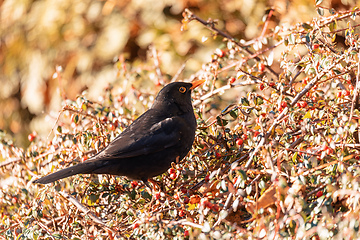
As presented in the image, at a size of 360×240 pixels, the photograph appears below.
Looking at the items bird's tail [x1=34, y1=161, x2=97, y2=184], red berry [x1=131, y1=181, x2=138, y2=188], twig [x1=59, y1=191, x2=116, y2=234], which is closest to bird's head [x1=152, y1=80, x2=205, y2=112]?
red berry [x1=131, y1=181, x2=138, y2=188]

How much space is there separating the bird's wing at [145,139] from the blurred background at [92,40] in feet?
3.62

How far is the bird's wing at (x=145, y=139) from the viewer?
125 inches

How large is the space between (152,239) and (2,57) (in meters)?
5.83

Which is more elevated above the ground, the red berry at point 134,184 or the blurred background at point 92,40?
the blurred background at point 92,40

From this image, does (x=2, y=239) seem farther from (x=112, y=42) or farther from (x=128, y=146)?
(x=112, y=42)

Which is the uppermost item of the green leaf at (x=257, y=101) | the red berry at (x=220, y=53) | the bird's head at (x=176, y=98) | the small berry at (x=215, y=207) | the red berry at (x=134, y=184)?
the red berry at (x=220, y=53)

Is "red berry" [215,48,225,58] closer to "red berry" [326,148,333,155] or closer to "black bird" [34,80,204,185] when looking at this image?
"black bird" [34,80,204,185]

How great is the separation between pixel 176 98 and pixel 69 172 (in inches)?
45.7

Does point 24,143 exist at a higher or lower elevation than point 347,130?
lower

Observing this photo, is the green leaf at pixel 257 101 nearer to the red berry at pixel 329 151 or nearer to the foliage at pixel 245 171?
the foliage at pixel 245 171

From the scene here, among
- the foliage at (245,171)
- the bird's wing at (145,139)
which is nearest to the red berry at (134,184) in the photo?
the foliage at (245,171)

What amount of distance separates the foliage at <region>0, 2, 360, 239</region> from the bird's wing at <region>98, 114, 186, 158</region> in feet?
0.59

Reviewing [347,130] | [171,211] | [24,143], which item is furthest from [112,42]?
[347,130]

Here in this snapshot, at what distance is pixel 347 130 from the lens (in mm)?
2020
